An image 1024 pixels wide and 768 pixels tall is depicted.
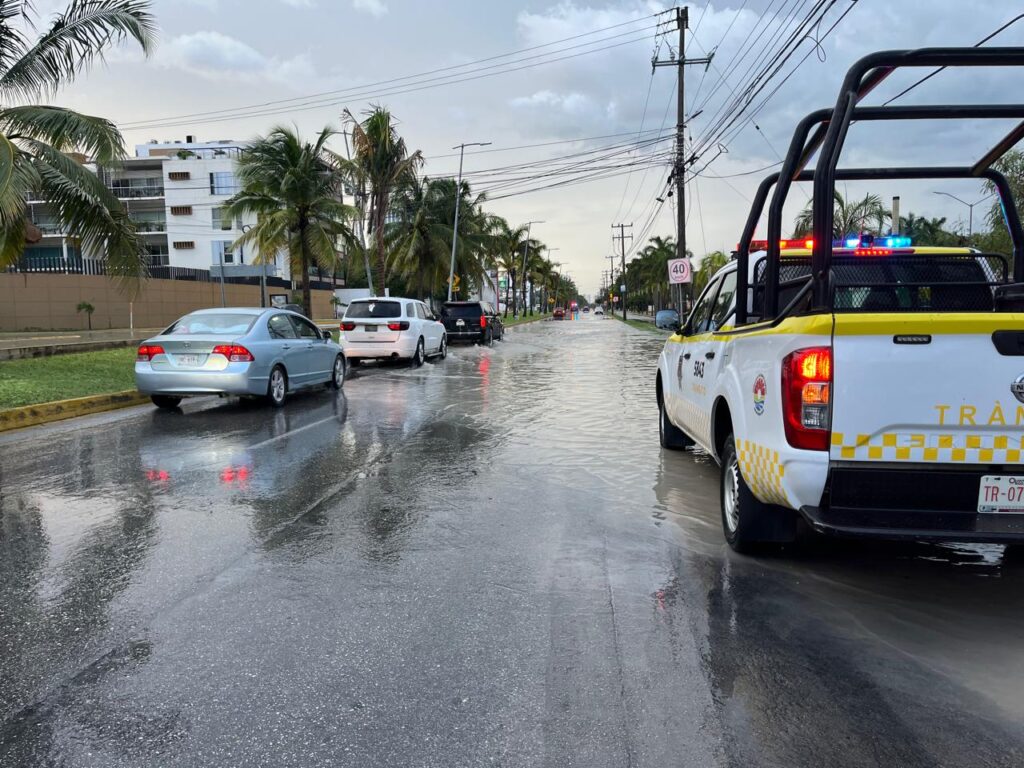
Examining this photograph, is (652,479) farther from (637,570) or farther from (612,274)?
(612,274)

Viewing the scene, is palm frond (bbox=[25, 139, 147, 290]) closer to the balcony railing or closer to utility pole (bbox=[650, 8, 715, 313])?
utility pole (bbox=[650, 8, 715, 313])

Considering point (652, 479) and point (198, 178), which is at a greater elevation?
point (198, 178)

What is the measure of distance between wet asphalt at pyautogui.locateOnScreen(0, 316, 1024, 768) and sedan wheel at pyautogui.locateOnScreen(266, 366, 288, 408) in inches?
174

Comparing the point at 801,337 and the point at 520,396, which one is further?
the point at 520,396

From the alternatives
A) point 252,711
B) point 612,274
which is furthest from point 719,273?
point 612,274

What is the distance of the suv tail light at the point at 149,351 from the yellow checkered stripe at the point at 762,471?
9012 mm

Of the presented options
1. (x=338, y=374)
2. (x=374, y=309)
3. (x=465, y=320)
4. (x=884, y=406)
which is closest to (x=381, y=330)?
(x=374, y=309)

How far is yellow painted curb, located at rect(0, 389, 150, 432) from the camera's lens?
396 inches

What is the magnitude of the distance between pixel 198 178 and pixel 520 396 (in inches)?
2625

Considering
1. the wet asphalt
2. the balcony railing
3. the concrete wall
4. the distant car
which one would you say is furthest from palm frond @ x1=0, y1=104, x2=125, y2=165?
the balcony railing

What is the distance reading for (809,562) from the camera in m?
4.77

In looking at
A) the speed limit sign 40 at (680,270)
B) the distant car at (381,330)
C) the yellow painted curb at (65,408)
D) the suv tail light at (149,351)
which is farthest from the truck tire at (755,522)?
the speed limit sign 40 at (680,270)

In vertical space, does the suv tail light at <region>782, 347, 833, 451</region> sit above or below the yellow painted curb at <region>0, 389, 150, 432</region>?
above

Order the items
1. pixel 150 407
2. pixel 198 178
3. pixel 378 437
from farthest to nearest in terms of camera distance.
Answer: pixel 198 178 → pixel 150 407 → pixel 378 437
